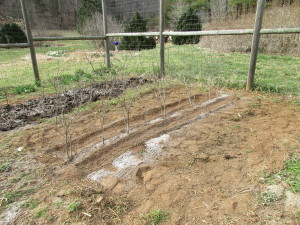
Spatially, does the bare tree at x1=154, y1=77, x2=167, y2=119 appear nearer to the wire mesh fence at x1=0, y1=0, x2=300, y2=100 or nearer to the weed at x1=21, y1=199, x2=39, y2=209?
the wire mesh fence at x1=0, y1=0, x2=300, y2=100

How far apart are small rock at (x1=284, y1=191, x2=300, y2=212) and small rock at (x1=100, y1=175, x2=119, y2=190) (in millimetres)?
1222

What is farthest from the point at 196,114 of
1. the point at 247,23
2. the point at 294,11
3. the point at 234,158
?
the point at 294,11

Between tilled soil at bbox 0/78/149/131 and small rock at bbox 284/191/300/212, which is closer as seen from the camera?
small rock at bbox 284/191/300/212

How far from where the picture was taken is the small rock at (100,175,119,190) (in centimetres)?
180

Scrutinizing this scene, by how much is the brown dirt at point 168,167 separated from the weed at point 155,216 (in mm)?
36

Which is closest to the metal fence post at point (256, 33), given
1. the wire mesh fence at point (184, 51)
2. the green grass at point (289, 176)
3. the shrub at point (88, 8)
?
the wire mesh fence at point (184, 51)

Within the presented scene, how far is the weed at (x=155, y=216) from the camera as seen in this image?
4.74ft

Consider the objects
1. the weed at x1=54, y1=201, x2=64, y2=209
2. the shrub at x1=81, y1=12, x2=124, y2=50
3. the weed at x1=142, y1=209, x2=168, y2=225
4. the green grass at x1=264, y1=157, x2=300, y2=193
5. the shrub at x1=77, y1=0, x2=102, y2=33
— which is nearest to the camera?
the weed at x1=142, y1=209, x2=168, y2=225

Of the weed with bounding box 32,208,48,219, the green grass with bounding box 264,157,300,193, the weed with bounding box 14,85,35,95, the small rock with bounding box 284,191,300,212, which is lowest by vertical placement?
the weed with bounding box 32,208,48,219

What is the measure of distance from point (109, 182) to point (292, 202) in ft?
4.33

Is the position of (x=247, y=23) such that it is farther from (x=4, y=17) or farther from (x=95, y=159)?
(x=4, y=17)

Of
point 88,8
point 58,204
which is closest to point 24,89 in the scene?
point 58,204

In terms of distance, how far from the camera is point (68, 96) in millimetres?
3939

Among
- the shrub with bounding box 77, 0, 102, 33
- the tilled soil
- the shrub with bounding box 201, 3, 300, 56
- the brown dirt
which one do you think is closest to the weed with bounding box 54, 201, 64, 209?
the brown dirt
